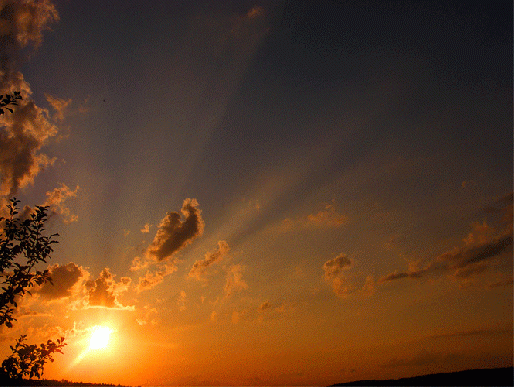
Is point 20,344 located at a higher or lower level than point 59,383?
higher

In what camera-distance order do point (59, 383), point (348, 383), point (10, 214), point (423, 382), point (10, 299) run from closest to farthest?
point (10, 299) → point (10, 214) → point (423, 382) → point (59, 383) → point (348, 383)

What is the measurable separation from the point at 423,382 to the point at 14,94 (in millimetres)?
29308

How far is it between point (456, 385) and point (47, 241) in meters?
24.9

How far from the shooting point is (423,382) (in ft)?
78.0

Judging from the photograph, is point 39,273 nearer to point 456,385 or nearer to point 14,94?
point 14,94

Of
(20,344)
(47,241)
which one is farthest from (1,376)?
(47,241)

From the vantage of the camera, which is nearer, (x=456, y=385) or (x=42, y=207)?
(x=42, y=207)

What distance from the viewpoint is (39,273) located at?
14492 mm

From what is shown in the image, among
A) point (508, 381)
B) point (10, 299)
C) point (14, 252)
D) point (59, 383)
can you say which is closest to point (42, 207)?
point (14, 252)

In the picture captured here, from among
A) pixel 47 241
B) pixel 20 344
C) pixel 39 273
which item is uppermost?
pixel 47 241

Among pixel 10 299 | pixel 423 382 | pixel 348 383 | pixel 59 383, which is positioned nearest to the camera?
pixel 10 299

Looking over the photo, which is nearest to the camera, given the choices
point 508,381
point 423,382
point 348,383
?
point 508,381

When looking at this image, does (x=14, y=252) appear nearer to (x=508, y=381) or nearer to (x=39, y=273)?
(x=39, y=273)

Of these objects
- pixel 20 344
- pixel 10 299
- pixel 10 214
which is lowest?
pixel 20 344
